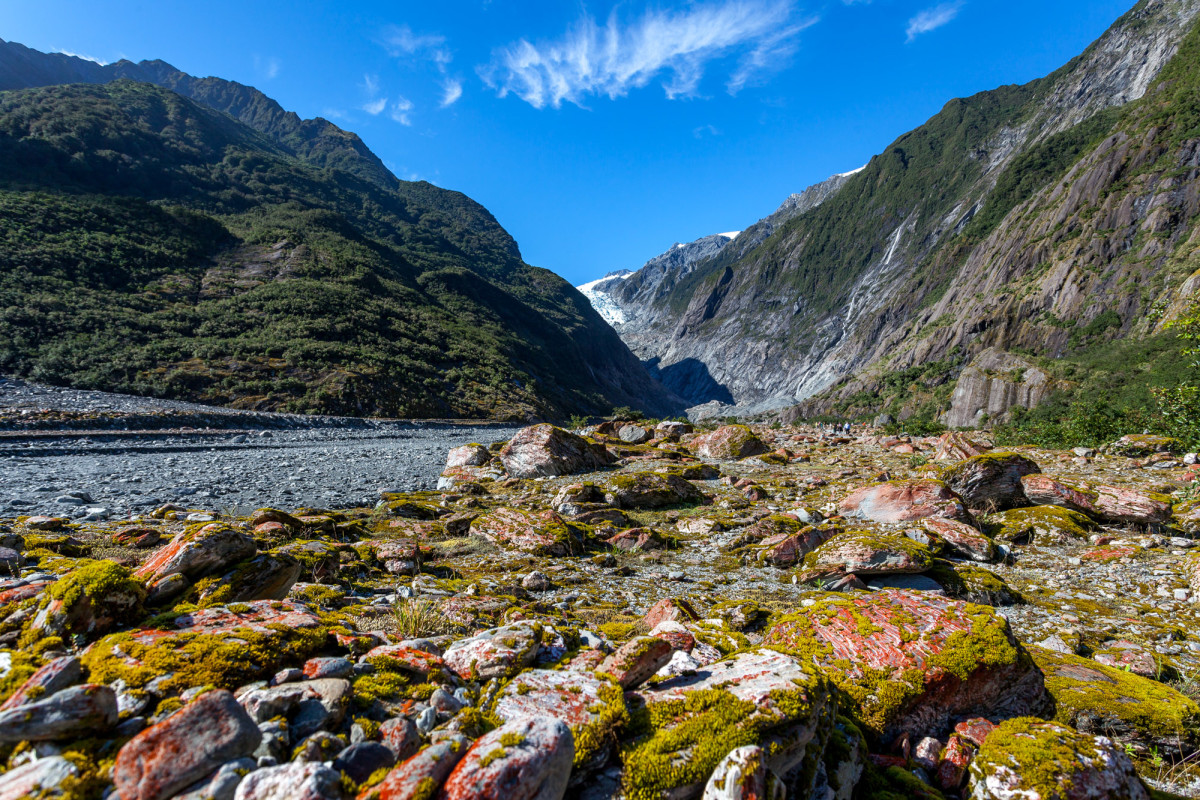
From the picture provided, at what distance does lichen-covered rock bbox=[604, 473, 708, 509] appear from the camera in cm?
1396

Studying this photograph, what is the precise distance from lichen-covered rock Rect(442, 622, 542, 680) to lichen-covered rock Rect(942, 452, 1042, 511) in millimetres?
11750

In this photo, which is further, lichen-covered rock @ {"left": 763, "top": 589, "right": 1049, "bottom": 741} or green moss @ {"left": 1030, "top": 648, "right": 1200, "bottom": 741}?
lichen-covered rock @ {"left": 763, "top": 589, "right": 1049, "bottom": 741}

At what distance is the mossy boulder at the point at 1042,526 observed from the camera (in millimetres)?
9992

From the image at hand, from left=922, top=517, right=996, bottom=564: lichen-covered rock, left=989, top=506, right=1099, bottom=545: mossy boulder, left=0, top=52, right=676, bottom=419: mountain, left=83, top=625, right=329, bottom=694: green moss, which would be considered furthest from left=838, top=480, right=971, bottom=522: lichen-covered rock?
left=0, top=52, right=676, bottom=419: mountain

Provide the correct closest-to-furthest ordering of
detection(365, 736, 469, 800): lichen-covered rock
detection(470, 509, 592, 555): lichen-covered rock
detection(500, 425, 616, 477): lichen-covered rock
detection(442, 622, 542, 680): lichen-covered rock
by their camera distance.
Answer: detection(365, 736, 469, 800): lichen-covered rock < detection(442, 622, 542, 680): lichen-covered rock < detection(470, 509, 592, 555): lichen-covered rock < detection(500, 425, 616, 477): lichen-covered rock

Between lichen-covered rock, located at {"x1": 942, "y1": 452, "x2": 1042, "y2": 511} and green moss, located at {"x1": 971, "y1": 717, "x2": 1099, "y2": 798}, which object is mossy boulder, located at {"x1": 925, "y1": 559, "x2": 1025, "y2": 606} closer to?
green moss, located at {"x1": 971, "y1": 717, "x2": 1099, "y2": 798}

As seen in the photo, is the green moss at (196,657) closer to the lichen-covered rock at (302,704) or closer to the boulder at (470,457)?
the lichen-covered rock at (302,704)

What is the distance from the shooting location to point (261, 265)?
64500mm

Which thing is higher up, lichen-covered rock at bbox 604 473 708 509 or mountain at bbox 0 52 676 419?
mountain at bbox 0 52 676 419

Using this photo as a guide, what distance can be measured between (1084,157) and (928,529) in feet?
351

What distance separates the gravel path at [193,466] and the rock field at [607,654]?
4.48ft

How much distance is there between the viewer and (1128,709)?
4.18m

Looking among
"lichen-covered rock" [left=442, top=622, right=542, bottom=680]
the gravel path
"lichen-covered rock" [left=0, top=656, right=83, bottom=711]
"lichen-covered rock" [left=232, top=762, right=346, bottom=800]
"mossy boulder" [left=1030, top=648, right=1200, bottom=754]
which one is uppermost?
"lichen-covered rock" [left=0, top=656, right=83, bottom=711]

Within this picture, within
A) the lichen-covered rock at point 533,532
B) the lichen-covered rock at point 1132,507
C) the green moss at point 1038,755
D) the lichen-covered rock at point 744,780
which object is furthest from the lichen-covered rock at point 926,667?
the lichen-covered rock at point 1132,507
